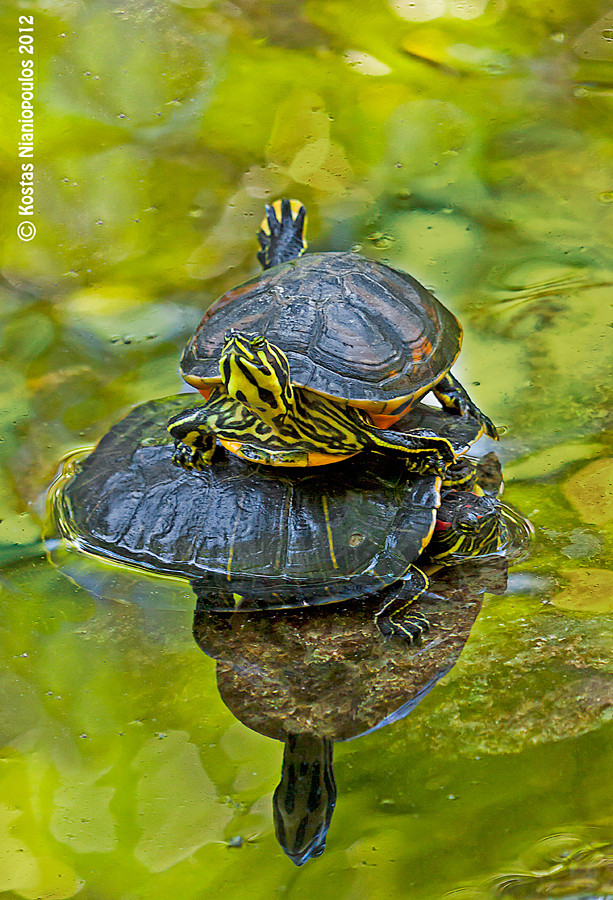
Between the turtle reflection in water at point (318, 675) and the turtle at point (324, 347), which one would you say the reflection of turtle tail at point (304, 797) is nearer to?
the turtle reflection in water at point (318, 675)

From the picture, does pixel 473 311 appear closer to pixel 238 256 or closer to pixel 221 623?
pixel 238 256

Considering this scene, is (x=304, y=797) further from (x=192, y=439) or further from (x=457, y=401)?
(x=457, y=401)

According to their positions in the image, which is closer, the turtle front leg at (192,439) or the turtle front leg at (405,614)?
the turtle front leg at (405,614)

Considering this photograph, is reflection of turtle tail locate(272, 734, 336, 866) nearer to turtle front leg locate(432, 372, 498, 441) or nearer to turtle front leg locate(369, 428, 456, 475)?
turtle front leg locate(369, 428, 456, 475)

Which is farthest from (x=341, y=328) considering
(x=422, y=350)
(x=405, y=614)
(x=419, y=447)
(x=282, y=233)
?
(x=282, y=233)

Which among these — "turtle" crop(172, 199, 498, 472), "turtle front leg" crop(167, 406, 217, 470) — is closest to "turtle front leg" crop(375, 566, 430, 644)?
"turtle" crop(172, 199, 498, 472)

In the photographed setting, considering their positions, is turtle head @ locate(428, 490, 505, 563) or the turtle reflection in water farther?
turtle head @ locate(428, 490, 505, 563)

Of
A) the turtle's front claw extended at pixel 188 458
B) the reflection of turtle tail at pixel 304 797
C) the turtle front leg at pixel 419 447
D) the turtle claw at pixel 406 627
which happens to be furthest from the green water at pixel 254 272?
the turtle's front claw extended at pixel 188 458
